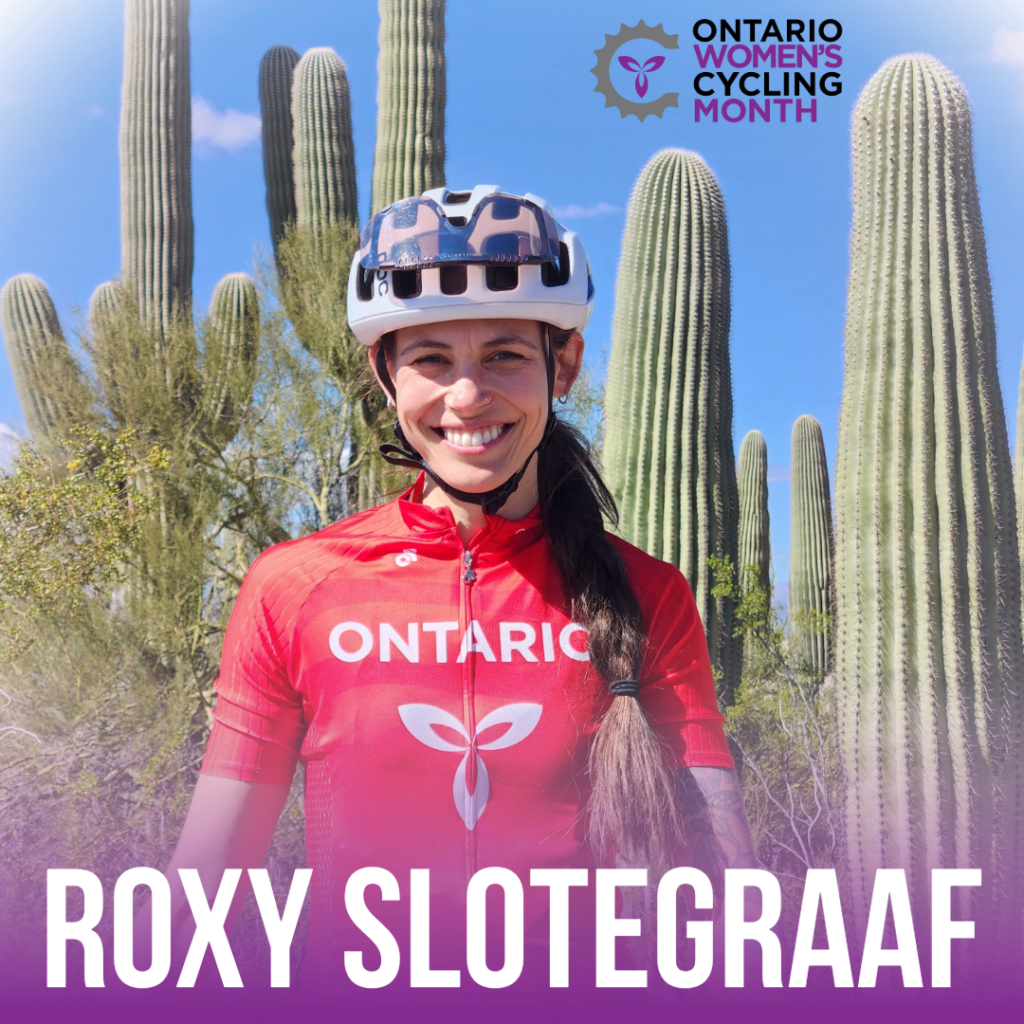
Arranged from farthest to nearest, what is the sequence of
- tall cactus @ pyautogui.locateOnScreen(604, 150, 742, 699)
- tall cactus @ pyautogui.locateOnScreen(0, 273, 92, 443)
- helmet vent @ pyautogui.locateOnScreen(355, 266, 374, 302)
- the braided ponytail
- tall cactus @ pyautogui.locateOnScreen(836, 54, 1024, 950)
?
tall cactus @ pyautogui.locateOnScreen(0, 273, 92, 443), tall cactus @ pyautogui.locateOnScreen(604, 150, 742, 699), tall cactus @ pyautogui.locateOnScreen(836, 54, 1024, 950), helmet vent @ pyautogui.locateOnScreen(355, 266, 374, 302), the braided ponytail

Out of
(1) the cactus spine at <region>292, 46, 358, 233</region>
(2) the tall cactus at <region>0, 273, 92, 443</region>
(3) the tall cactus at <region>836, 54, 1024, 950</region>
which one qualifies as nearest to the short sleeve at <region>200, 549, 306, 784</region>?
(3) the tall cactus at <region>836, 54, 1024, 950</region>

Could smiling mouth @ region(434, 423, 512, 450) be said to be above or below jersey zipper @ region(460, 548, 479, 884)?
above

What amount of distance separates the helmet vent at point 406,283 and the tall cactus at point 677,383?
234 inches

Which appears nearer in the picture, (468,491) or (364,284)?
(468,491)

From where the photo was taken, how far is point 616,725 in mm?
1689

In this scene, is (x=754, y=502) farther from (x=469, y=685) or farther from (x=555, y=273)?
(x=469, y=685)

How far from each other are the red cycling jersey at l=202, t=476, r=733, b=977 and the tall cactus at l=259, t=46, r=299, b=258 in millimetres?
13417

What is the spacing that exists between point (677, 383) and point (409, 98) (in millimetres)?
6206

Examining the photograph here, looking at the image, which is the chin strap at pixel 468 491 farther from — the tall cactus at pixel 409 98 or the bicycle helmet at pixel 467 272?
the tall cactus at pixel 409 98

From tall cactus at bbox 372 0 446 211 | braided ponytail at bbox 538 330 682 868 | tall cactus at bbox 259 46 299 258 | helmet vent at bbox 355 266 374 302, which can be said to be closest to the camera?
braided ponytail at bbox 538 330 682 868

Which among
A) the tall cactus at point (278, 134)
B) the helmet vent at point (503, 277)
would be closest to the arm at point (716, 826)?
the helmet vent at point (503, 277)

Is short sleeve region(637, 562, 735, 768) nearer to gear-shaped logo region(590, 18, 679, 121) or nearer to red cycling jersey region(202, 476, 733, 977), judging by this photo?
red cycling jersey region(202, 476, 733, 977)

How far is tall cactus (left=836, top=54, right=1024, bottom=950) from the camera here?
523 cm

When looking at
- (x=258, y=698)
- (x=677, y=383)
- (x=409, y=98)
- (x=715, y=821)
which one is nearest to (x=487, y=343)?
(x=258, y=698)
